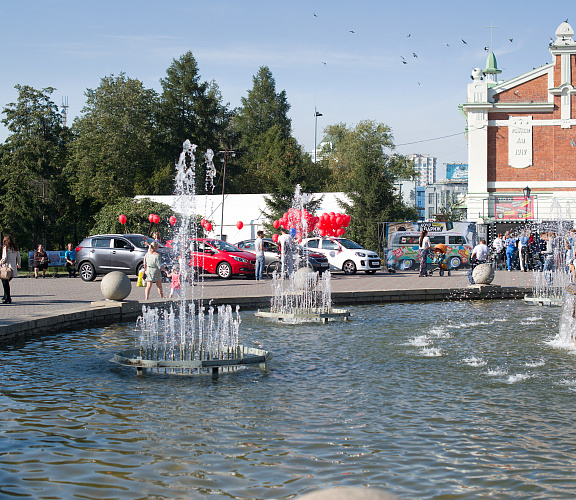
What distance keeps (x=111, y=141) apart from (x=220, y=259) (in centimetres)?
3857

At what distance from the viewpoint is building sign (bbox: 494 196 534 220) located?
46250 mm

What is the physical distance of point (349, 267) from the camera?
3139 cm

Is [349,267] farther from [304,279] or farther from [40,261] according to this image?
[304,279]

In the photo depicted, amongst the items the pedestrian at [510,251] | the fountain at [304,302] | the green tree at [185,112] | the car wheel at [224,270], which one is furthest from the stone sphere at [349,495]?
the green tree at [185,112]

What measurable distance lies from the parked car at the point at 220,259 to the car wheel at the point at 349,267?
509cm

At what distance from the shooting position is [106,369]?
977cm

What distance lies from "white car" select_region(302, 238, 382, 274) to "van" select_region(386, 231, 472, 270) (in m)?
1.96

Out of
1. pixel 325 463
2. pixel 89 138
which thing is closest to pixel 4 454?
pixel 325 463

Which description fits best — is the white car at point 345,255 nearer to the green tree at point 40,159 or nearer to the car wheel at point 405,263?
the car wheel at point 405,263

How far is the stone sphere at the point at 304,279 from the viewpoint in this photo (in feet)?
59.3

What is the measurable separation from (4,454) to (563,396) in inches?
232

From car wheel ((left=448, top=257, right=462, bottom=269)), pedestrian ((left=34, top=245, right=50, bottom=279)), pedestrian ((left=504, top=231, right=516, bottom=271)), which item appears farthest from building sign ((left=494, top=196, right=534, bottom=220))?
pedestrian ((left=34, top=245, right=50, bottom=279))

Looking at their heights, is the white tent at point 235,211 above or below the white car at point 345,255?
above

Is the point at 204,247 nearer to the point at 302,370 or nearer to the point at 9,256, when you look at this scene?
the point at 9,256
